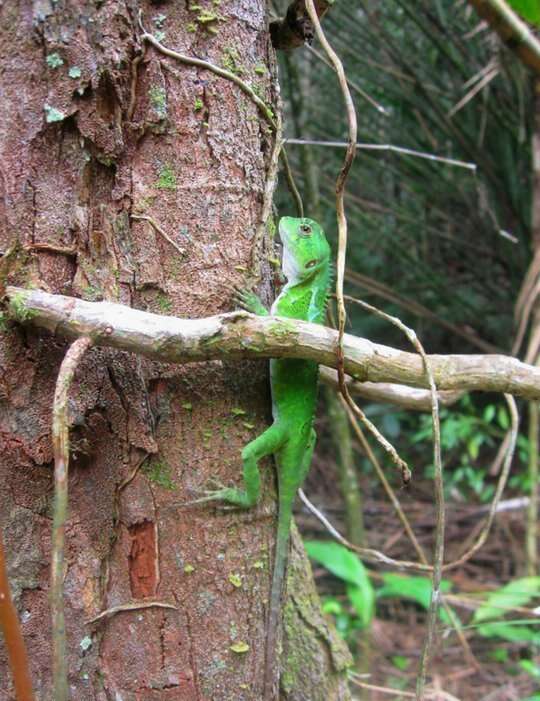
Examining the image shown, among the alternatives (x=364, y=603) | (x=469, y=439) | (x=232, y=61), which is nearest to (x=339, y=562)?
(x=364, y=603)

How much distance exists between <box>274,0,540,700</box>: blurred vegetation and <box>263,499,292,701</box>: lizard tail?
2.17 m

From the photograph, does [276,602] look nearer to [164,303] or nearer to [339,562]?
[164,303]

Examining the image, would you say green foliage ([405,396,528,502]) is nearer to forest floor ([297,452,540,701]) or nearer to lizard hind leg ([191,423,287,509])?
forest floor ([297,452,540,701])

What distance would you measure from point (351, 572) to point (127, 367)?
2.63m

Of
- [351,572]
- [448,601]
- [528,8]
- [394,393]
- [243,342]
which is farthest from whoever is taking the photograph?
[448,601]

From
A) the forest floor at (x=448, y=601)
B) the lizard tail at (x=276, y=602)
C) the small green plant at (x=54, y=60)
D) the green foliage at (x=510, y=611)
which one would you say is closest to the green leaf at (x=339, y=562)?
the forest floor at (x=448, y=601)

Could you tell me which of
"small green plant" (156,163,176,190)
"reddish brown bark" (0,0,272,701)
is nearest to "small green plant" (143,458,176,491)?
"reddish brown bark" (0,0,272,701)

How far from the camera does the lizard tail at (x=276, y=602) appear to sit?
1462 millimetres

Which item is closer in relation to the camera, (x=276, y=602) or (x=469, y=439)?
(x=276, y=602)

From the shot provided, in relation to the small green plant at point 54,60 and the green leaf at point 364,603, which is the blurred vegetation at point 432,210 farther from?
the small green plant at point 54,60

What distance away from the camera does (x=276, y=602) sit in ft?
4.90

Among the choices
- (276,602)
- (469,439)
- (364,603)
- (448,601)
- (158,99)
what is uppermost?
(158,99)

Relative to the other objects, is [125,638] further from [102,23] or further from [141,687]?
[102,23]

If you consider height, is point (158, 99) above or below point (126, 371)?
above
